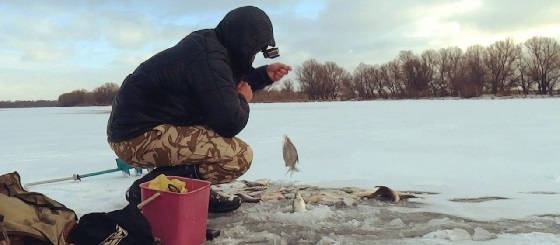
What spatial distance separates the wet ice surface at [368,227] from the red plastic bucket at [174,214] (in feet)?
0.72

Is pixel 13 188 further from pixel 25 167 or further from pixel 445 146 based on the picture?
pixel 445 146

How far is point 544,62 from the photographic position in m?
44.2

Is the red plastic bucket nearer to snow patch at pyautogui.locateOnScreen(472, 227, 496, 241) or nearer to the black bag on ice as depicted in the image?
the black bag on ice

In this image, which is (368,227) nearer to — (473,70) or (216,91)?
(216,91)

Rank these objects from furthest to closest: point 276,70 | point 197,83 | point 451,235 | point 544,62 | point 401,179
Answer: point 544,62 < point 401,179 < point 276,70 < point 197,83 < point 451,235

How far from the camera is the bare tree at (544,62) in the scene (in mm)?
43656

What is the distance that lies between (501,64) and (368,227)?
156 feet

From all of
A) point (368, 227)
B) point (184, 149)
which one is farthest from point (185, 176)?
point (368, 227)

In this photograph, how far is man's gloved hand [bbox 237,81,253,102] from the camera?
106 inches

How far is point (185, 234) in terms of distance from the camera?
205 cm

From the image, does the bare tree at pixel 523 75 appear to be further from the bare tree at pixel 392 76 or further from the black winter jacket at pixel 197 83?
the black winter jacket at pixel 197 83

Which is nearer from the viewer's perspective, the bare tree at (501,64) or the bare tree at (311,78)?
the bare tree at (501,64)

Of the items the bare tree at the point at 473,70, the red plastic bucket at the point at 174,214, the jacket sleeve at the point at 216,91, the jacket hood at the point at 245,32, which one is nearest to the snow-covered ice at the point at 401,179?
the red plastic bucket at the point at 174,214

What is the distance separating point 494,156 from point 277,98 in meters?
39.7
